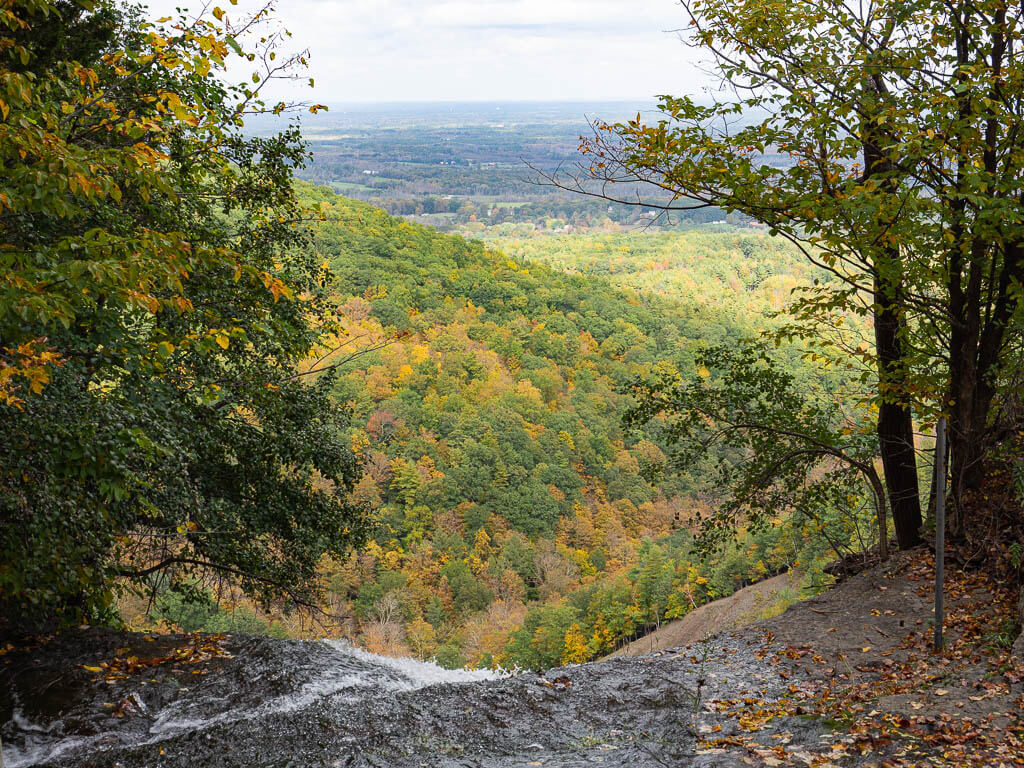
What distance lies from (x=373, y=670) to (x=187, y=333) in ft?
11.6

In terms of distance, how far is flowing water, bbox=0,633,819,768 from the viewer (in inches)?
167

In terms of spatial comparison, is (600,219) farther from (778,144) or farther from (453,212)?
(778,144)

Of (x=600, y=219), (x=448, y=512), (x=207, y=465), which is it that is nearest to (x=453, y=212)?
(x=600, y=219)

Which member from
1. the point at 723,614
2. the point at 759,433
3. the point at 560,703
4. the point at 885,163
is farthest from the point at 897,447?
the point at 723,614

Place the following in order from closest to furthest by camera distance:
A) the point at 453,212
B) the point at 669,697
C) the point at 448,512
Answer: the point at 669,697, the point at 448,512, the point at 453,212

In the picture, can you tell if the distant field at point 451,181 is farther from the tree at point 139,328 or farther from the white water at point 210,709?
the white water at point 210,709

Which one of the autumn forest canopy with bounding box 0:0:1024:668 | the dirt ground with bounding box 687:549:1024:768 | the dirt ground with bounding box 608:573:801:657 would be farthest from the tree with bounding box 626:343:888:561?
the dirt ground with bounding box 608:573:801:657

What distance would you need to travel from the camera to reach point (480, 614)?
40.2 m

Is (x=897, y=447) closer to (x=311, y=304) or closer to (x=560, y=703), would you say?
(x=560, y=703)

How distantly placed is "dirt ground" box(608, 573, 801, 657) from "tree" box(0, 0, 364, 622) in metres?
11.0

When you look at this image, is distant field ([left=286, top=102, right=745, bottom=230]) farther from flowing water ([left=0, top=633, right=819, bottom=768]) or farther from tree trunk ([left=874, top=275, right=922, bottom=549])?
flowing water ([left=0, top=633, right=819, bottom=768])

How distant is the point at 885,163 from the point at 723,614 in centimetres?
1456

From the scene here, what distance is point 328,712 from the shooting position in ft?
15.8

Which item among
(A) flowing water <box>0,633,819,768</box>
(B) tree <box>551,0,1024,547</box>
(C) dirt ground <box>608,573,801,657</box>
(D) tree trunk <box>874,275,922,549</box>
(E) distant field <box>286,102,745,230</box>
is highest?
(E) distant field <box>286,102,745,230</box>
